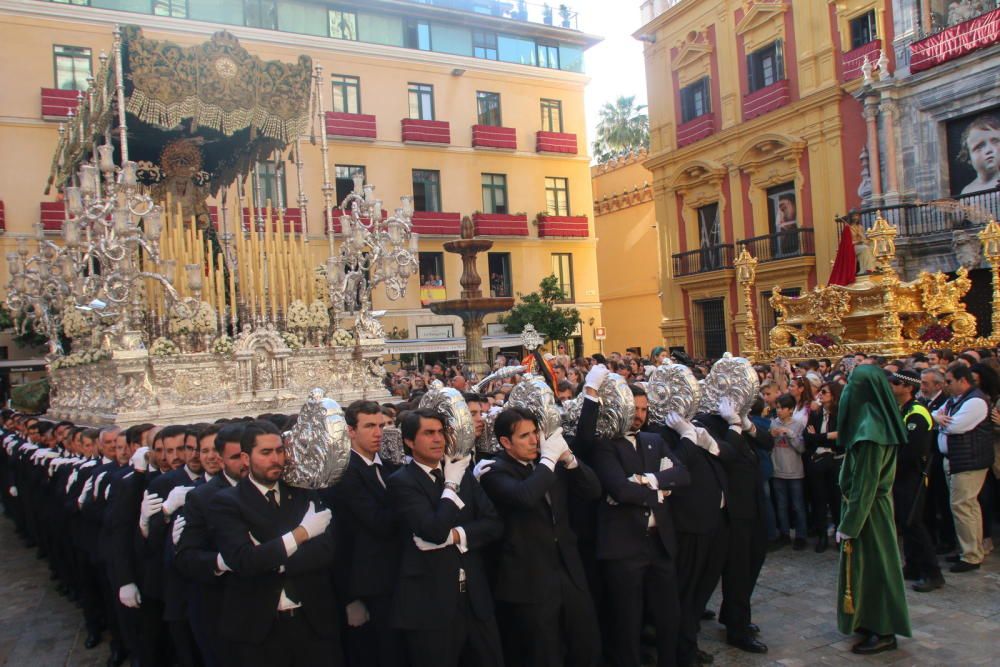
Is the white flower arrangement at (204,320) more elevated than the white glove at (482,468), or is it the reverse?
the white flower arrangement at (204,320)

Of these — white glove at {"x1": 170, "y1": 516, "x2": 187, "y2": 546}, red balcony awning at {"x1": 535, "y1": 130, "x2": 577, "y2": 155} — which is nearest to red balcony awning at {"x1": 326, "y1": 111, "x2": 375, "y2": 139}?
red balcony awning at {"x1": 535, "y1": 130, "x2": 577, "y2": 155}

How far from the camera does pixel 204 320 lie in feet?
36.2

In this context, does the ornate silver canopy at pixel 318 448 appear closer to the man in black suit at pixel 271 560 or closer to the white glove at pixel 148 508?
the man in black suit at pixel 271 560

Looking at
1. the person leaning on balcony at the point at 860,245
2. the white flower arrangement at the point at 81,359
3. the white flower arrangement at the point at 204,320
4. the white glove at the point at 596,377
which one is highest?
the person leaning on balcony at the point at 860,245

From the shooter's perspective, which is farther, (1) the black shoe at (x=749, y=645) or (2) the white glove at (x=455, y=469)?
(1) the black shoe at (x=749, y=645)

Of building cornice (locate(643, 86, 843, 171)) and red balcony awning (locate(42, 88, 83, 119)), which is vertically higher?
red balcony awning (locate(42, 88, 83, 119))

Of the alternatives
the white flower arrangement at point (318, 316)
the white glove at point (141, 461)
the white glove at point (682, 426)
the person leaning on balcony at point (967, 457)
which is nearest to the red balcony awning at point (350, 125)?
the white flower arrangement at point (318, 316)

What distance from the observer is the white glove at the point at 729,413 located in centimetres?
538

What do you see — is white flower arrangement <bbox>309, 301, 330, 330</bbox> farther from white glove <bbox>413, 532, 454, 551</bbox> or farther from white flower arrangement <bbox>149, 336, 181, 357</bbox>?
white glove <bbox>413, 532, 454, 551</bbox>

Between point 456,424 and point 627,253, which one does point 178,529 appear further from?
point 627,253

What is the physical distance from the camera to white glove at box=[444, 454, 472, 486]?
4012 millimetres

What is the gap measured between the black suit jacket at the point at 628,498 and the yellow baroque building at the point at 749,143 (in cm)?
1667

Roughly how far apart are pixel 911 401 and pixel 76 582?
23.2ft

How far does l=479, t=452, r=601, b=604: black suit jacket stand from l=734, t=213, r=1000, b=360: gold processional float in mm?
9833
